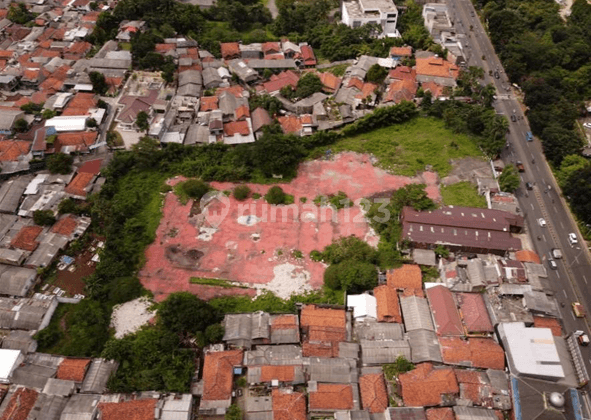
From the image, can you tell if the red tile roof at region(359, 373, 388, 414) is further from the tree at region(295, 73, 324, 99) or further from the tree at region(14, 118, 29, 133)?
the tree at region(14, 118, 29, 133)

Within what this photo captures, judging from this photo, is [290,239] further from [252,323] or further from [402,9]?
[402,9]

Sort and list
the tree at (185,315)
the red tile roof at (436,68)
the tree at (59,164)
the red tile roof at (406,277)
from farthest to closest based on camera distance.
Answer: the red tile roof at (436,68) < the tree at (59,164) < the red tile roof at (406,277) < the tree at (185,315)

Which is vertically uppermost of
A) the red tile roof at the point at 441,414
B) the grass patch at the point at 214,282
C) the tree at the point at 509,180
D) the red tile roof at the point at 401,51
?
the red tile roof at the point at 401,51

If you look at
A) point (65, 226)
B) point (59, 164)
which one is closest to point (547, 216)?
point (65, 226)

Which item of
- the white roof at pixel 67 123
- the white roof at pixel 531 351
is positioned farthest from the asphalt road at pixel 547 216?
the white roof at pixel 67 123

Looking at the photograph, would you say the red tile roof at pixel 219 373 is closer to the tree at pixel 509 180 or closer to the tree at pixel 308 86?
the tree at pixel 509 180

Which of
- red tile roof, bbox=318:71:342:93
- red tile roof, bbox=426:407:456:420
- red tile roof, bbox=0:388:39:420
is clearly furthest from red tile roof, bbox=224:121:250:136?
red tile roof, bbox=426:407:456:420
